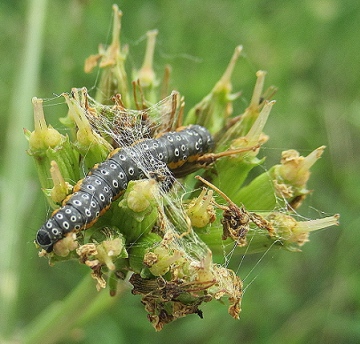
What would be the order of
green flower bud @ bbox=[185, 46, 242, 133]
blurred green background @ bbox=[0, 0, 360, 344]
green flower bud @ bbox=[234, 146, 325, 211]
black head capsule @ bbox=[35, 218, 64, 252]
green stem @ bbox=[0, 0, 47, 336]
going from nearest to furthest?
black head capsule @ bbox=[35, 218, 64, 252] → green flower bud @ bbox=[234, 146, 325, 211] → green flower bud @ bbox=[185, 46, 242, 133] → green stem @ bbox=[0, 0, 47, 336] → blurred green background @ bbox=[0, 0, 360, 344]

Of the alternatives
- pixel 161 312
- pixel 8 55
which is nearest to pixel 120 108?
pixel 161 312

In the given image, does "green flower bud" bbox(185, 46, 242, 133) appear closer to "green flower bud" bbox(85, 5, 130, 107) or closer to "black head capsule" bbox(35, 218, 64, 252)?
"green flower bud" bbox(85, 5, 130, 107)

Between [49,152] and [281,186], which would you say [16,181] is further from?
[281,186]

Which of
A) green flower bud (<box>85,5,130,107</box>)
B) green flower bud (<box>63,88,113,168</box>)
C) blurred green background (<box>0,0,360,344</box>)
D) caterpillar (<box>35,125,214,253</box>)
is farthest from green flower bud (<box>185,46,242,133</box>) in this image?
blurred green background (<box>0,0,360,344</box>)

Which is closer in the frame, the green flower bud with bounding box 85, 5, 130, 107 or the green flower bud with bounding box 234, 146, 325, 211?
the green flower bud with bounding box 234, 146, 325, 211

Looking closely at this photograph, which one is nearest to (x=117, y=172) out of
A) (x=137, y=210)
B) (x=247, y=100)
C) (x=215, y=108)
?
(x=137, y=210)

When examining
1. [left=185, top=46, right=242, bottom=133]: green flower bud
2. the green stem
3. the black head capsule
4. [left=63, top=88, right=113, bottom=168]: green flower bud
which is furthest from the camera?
the green stem

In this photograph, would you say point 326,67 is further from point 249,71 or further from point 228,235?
point 228,235

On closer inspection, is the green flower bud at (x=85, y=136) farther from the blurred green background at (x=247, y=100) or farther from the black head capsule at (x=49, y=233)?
the blurred green background at (x=247, y=100)
